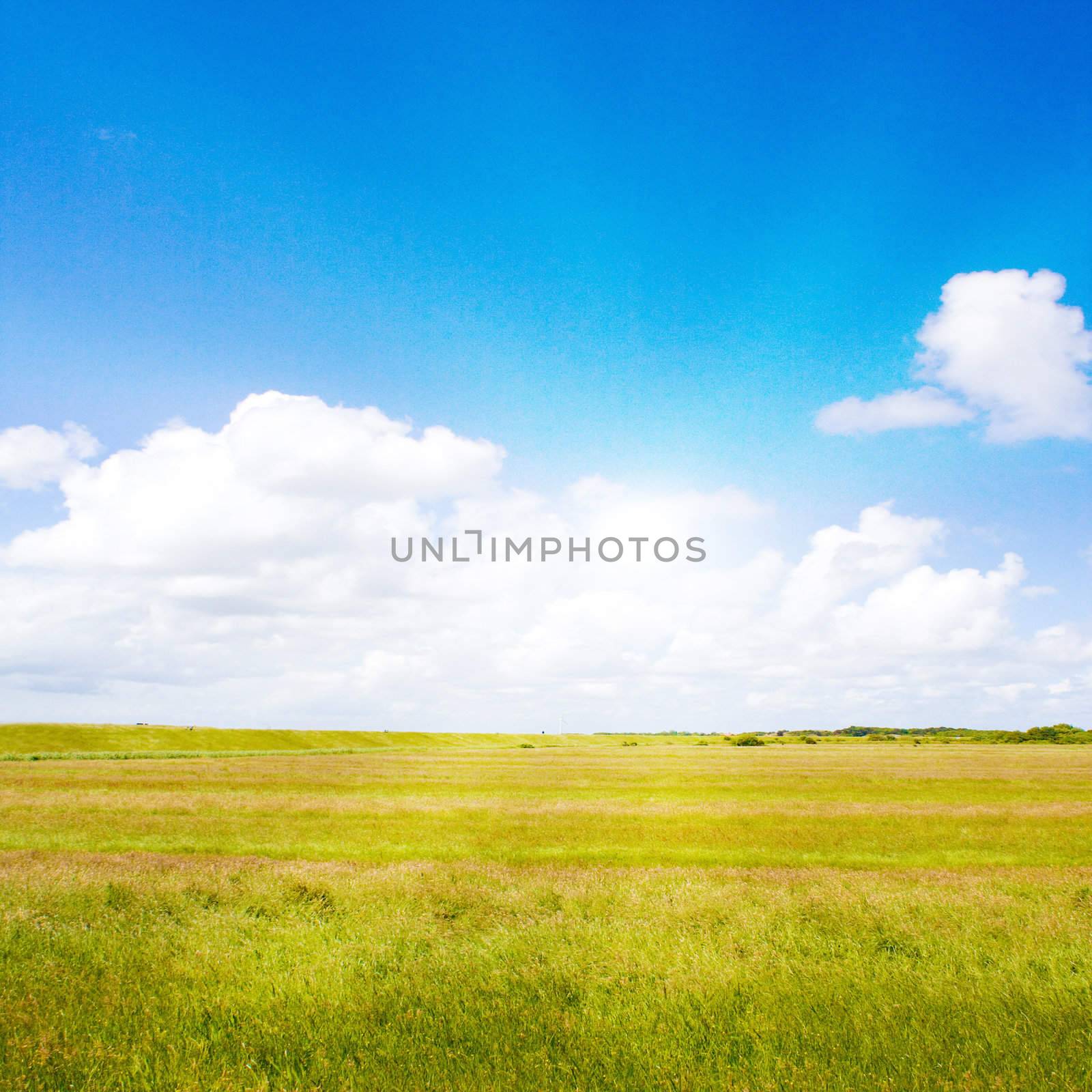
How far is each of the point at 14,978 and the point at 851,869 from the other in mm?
14744

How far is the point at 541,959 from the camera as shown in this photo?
793 cm

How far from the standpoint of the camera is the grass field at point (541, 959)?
18.4 feet

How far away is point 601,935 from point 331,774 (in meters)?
38.5

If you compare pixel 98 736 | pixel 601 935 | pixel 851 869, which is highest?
pixel 601 935

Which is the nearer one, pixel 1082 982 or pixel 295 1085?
pixel 295 1085

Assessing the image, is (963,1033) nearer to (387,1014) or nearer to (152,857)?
(387,1014)

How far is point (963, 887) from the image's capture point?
11773mm

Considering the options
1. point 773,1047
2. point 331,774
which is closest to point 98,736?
point 331,774

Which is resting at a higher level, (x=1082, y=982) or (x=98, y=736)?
(x=1082, y=982)

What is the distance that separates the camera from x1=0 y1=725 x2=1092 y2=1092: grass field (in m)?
5.60

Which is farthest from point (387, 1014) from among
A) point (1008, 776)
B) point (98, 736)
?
point (98, 736)

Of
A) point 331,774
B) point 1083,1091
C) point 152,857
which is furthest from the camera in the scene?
point 331,774

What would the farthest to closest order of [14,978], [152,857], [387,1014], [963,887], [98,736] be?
[98,736]
[152,857]
[963,887]
[14,978]
[387,1014]

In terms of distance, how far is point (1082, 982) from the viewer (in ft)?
23.5
